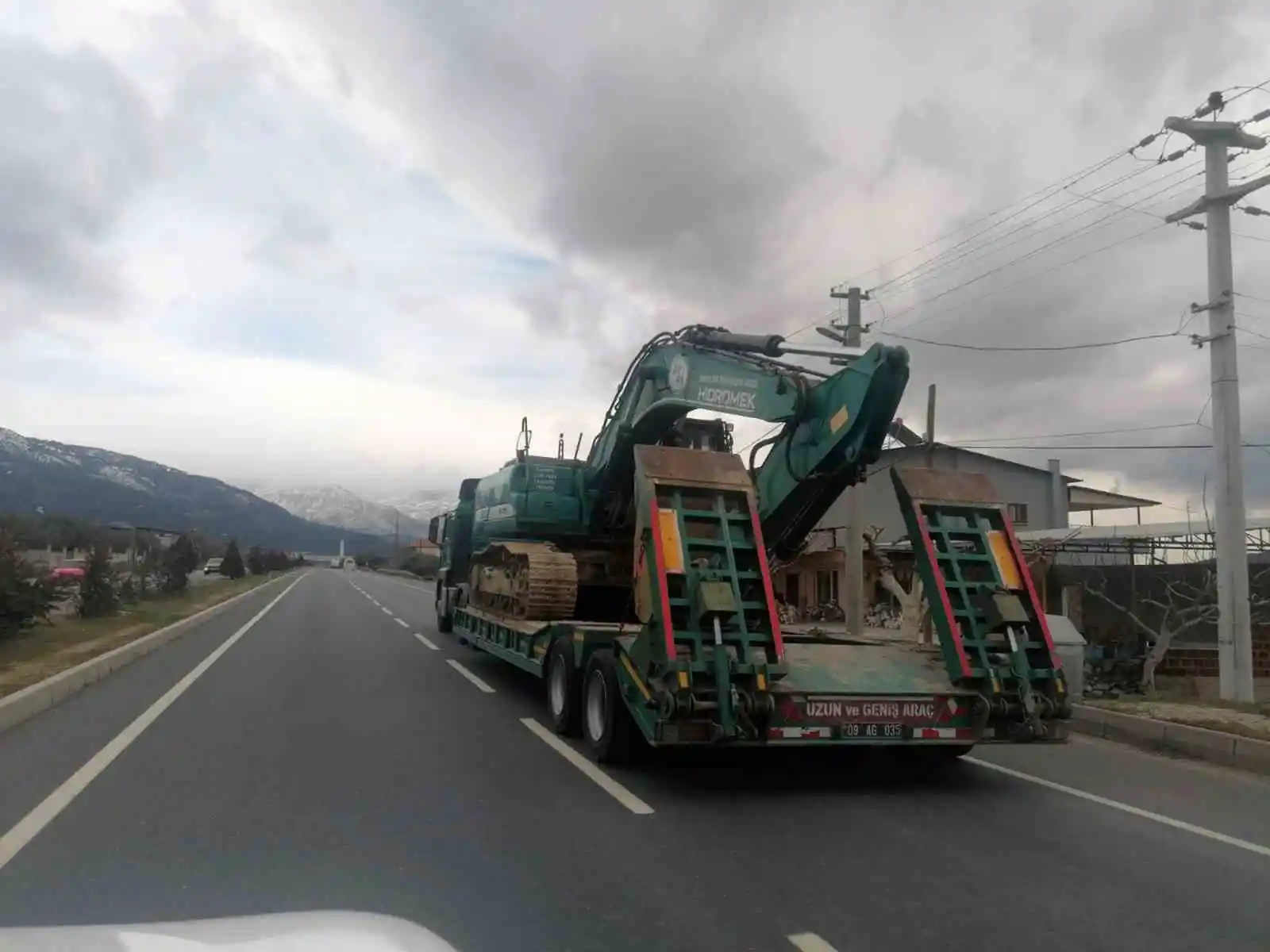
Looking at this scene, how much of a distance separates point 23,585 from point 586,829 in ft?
53.8

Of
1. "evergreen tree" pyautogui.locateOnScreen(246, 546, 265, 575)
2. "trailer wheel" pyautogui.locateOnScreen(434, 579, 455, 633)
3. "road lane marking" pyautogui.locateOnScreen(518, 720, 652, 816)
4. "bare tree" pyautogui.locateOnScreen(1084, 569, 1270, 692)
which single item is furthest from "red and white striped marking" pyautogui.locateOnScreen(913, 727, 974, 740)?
"evergreen tree" pyautogui.locateOnScreen(246, 546, 265, 575)

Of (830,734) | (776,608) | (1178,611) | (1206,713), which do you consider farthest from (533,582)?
(1178,611)

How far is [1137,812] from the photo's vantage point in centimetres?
723

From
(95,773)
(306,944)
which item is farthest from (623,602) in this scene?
(306,944)

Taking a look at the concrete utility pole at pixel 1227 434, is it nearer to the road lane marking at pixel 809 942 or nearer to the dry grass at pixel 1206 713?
the dry grass at pixel 1206 713

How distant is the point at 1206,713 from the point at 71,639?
731 inches

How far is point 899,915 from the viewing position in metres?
4.99

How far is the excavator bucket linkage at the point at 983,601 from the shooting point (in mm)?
7727

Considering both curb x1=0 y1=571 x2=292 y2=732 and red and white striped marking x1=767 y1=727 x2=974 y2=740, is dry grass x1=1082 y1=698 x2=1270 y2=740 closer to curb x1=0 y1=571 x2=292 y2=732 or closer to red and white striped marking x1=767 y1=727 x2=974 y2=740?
red and white striped marking x1=767 y1=727 x2=974 y2=740

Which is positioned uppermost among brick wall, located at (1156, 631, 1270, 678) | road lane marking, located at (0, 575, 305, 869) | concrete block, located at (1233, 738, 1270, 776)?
brick wall, located at (1156, 631, 1270, 678)

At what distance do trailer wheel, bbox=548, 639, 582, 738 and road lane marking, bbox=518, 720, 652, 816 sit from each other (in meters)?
0.15

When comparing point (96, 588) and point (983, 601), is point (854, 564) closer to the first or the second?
point (983, 601)

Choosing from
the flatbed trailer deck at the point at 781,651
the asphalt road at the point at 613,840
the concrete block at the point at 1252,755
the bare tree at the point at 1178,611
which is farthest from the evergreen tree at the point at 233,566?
the concrete block at the point at 1252,755

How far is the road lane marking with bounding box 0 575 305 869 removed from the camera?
596 cm
